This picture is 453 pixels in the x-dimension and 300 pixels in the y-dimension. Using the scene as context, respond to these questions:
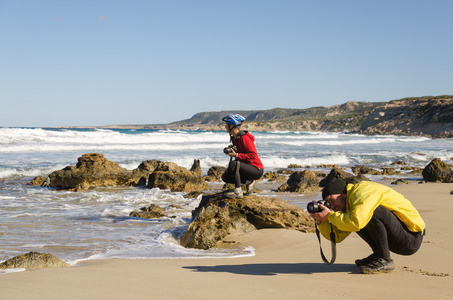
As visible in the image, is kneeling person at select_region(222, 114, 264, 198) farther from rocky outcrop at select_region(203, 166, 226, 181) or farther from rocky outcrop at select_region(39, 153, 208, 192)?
rocky outcrop at select_region(203, 166, 226, 181)

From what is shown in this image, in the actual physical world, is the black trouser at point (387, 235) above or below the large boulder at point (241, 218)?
above

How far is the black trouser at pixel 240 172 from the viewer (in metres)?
6.54

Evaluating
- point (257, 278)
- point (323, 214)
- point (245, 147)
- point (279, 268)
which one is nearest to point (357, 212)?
point (323, 214)

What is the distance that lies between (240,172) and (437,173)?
11.2 meters

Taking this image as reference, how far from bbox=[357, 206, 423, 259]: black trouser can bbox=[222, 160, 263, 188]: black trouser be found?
292 centimetres

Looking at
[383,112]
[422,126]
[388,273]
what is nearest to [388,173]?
[388,273]

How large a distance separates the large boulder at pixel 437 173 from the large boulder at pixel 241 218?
10.2 m

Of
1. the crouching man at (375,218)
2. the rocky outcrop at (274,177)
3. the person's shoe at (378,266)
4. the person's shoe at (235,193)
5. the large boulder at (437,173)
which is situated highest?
the crouching man at (375,218)

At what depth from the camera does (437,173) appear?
1491 centimetres

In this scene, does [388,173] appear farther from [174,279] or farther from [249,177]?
[174,279]

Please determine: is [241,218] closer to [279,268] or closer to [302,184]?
[279,268]

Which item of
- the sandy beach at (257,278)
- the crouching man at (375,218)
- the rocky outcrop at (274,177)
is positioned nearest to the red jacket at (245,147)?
the sandy beach at (257,278)

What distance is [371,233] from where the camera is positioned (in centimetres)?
371

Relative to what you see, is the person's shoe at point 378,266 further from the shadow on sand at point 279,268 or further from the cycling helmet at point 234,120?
the cycling helmet at point 234,120
